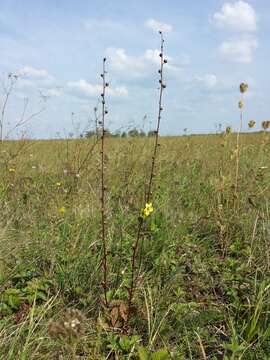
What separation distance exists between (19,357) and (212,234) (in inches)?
66.3

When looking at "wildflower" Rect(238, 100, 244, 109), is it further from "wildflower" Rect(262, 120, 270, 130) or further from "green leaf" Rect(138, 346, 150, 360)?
"green leaf" Rect(138, 346, 150, 360)

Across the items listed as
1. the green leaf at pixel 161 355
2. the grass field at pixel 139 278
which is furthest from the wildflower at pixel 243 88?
the green leaf at pixel 161 355

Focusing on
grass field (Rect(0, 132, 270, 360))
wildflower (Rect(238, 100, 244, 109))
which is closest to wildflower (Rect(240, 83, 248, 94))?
wildflower (Rect(238, 100, 244, 109))

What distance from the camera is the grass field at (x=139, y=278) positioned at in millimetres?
1581

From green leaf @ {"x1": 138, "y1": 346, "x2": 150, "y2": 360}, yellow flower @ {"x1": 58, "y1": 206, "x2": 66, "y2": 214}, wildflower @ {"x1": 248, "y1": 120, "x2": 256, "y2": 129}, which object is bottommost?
green leaf @ {"x1": 138, "y1": 346, "x2": 150, "y2": 360}

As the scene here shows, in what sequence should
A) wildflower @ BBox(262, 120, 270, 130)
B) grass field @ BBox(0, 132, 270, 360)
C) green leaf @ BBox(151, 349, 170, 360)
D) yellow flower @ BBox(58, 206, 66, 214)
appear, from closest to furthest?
green leaf @ BBox(151, 349, 170, 360) → grass field @ BBox(0, 132, 270, 360) → yellow flower @ BBox(58, 206, 66, 214) → wildflower @ BBox(262, 120, 270, 130)

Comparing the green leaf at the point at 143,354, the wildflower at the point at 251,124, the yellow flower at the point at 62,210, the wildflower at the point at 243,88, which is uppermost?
the wildflower at the point at 243,88

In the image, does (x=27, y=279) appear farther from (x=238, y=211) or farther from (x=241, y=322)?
(x=238, y=211)

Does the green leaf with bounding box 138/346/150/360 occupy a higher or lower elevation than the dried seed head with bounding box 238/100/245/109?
lower

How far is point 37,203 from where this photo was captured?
3166mm

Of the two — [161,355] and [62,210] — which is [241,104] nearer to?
[62,210]

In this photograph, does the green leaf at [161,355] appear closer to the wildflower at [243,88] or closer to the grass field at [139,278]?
the grass field at [139,278]

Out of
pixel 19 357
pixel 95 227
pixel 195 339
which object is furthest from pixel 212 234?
pixel 19 357

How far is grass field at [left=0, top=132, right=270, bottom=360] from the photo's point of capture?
158 cm
